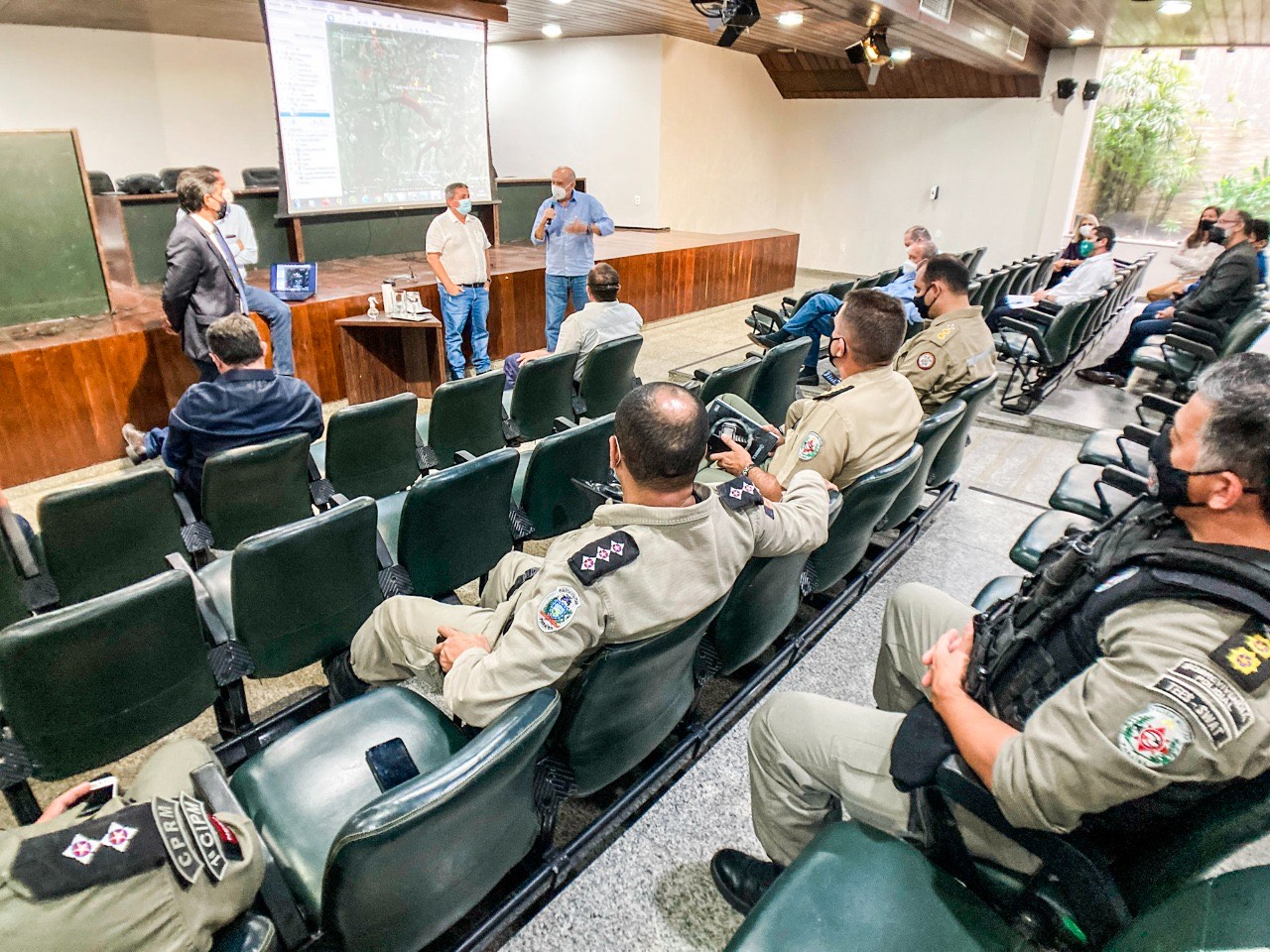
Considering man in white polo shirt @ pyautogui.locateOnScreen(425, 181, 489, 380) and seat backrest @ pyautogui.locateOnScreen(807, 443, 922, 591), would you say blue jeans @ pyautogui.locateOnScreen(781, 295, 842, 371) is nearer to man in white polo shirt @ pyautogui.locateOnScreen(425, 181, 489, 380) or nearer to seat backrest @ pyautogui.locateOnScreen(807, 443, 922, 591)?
man in white polo shirt @ pyautogui.locateOnScreen(425, 181, 489, 380)

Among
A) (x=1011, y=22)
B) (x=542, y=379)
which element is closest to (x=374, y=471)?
(x=542, y=379)

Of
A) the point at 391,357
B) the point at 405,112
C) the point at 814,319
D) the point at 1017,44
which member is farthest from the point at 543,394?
the point at 1017,44

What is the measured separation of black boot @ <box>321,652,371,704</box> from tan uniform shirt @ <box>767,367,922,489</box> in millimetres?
1340

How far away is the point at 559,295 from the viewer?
231 inches

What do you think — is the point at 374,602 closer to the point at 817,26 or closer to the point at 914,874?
the point at 914,874

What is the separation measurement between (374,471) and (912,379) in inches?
88.7

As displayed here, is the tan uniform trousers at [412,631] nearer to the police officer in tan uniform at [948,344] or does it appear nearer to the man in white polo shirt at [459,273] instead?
the police officer in tan uniform at [948,344]

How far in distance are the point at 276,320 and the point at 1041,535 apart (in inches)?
164

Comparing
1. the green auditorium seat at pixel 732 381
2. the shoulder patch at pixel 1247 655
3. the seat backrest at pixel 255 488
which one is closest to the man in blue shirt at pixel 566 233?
the green auditorium seat at pixel 732 381

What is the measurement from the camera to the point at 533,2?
6.86 m

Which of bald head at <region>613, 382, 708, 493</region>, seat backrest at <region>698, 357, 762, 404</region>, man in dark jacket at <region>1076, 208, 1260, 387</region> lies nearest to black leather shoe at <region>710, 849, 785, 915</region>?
bald head at <region>613, 382, 708, 493</region>

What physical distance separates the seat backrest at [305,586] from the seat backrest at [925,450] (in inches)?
68.0

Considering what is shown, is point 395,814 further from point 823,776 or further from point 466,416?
point 466,416

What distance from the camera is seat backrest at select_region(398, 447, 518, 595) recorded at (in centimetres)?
200
